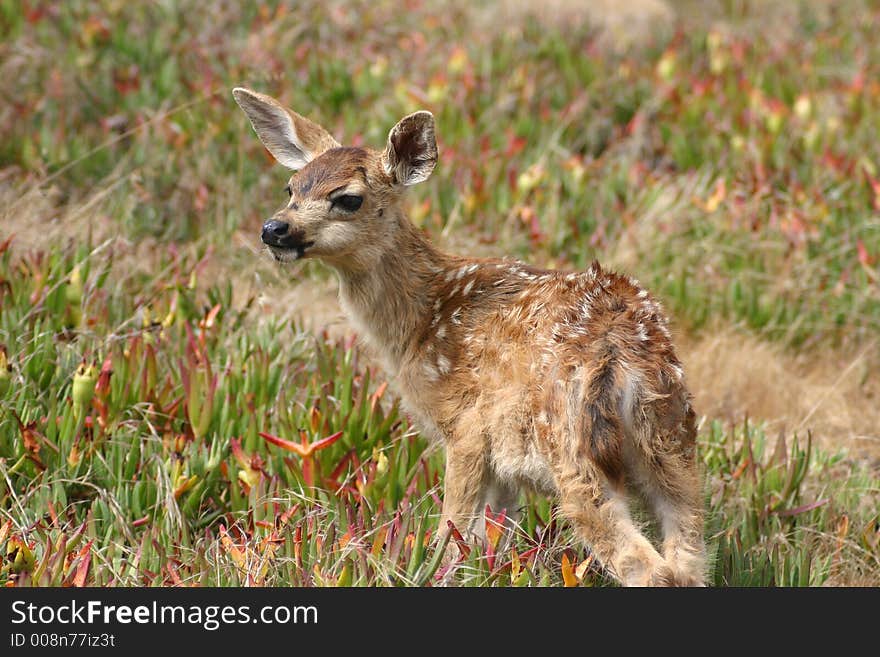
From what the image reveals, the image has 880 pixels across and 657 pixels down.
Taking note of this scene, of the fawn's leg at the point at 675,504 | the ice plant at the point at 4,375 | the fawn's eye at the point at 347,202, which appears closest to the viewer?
the fawn's leg at the point at 675,504

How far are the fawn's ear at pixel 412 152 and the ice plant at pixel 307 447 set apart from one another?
1120 millimetres

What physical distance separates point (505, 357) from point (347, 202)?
991 millimetres

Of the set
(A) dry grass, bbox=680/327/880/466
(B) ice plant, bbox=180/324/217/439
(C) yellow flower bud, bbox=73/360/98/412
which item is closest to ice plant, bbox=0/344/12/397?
(C) yellow flower bud, bbox=73/360/98/412

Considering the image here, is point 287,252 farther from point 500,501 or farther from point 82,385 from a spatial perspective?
point 500,501

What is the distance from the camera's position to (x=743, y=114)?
10.3 meters

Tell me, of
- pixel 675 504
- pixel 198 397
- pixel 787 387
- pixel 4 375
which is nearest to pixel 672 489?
pixel 675 504

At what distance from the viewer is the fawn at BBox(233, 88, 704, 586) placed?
4211mm

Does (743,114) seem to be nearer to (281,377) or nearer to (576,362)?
(281,377)

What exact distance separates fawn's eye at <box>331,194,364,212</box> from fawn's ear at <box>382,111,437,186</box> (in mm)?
251

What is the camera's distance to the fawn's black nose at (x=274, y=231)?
4969mm

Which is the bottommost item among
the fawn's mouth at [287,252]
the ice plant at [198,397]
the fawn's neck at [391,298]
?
the ice plant at [198,397]

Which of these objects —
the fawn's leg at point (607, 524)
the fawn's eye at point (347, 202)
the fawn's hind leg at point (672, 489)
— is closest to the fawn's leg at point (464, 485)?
the fawn's leg at point (607, 524)

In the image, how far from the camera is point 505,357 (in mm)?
4723

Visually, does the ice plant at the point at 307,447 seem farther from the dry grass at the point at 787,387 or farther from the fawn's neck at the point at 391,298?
the dry grass at the point at 787,387
